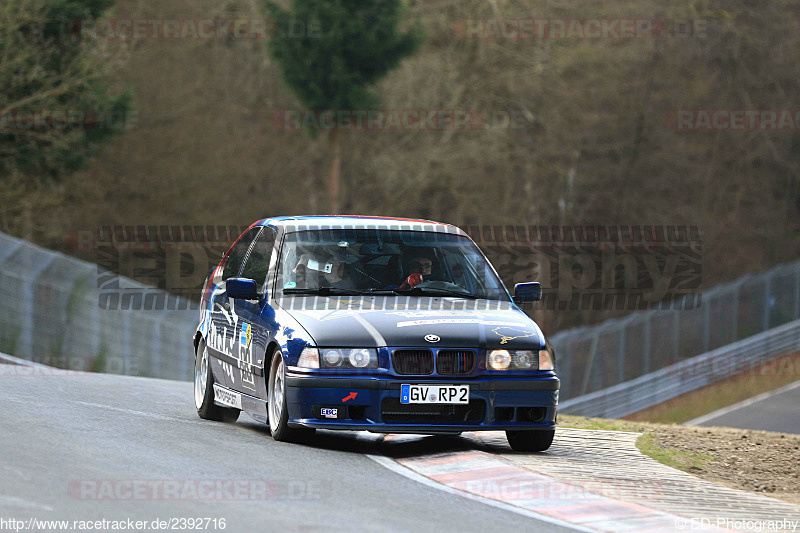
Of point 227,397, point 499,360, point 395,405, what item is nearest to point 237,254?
point 227,397

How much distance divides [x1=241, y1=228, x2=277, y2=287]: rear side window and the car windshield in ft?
0.92

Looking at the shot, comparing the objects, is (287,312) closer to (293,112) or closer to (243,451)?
(243,451)

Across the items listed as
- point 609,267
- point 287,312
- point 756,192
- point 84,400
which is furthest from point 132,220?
point 287,312

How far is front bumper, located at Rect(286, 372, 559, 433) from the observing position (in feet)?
29.8

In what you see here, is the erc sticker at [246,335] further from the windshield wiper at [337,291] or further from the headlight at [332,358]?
the headlight at [332,358]

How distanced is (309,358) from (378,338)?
52 cm

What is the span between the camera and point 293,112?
48.6m

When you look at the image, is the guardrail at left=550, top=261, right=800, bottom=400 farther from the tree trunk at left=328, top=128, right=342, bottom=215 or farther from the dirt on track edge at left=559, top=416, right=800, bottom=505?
the dirt on track edge at left=559, top=416, right=800, bottom=505

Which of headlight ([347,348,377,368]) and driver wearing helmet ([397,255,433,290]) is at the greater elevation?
driver wearing helmet ([397,255,433,290])

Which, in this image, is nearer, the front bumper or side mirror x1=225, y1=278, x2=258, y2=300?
the front bumper

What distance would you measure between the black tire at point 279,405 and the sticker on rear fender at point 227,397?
901 mm

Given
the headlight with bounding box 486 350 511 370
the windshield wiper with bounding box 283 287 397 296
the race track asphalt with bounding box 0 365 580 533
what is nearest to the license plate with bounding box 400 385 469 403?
the headlight with bounding box 486 350 511 370

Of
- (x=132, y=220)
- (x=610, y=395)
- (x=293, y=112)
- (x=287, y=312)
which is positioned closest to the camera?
(x=287, y=312)

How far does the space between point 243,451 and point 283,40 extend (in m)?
31.4
